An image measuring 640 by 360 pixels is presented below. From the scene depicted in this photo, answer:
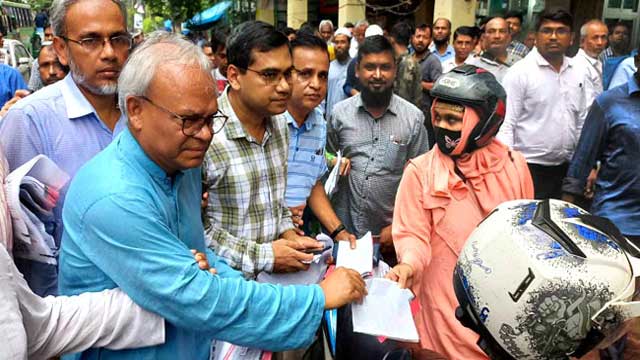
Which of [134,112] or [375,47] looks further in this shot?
[375,47]

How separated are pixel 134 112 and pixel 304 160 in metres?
1.71

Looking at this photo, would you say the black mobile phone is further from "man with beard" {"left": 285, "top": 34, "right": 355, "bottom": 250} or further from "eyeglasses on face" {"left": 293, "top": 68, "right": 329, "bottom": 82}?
"eyeglasses on face" {"left": 293, "top": 68, "right": 329, "bottom": 82}

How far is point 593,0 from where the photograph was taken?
470 inches

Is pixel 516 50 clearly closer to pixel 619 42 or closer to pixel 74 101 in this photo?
pixel 619 42

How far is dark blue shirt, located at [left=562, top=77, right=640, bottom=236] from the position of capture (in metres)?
3.44

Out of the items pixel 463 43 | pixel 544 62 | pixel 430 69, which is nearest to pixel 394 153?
pixel 544 62

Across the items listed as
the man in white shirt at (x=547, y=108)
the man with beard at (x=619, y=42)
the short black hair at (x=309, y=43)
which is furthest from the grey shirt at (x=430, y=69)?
the short black hair at (x=309, y=43)

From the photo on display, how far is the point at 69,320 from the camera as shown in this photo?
4.63 ft

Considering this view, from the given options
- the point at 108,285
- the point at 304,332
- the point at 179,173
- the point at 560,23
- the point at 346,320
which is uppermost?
the point at 560,23

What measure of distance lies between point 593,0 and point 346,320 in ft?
39.6

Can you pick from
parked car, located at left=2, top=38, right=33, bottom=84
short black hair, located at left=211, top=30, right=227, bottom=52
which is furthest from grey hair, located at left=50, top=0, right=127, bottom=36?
parked car, located at left=2, top=38, right=33, bottom=84

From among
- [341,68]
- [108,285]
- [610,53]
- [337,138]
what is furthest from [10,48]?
[108,285]

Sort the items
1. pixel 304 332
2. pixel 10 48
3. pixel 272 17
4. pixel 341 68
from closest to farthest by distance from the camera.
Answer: pixel 304 332, pixel 341 68, pixel 10 48, pixel 272 17

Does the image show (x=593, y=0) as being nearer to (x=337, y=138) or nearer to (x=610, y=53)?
(x=610, y=53)
